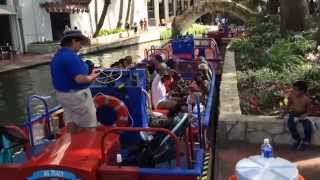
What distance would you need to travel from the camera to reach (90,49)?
110 ft

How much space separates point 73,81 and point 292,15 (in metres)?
11.9

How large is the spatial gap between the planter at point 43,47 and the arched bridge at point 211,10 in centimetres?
782

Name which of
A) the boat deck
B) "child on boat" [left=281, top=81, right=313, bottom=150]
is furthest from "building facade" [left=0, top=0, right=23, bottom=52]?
"child on boat" [left=281, top=81, right=313, bottom=150]

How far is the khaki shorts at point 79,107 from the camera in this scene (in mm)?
6379

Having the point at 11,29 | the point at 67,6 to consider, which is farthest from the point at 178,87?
the point at 67,6

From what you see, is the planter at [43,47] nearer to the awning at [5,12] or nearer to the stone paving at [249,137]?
the awning at [5,12]

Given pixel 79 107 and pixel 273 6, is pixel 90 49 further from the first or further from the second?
pixel 79 107

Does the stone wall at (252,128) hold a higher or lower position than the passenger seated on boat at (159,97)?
lower

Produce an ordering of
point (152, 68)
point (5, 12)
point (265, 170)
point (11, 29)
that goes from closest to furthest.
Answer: point (265, 170), point (152, 68), point (5, 12), point (11, 29)

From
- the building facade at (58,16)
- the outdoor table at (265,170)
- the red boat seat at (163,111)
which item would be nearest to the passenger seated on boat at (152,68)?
the red boat seat at (163,111)

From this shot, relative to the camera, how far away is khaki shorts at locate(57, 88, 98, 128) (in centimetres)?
638

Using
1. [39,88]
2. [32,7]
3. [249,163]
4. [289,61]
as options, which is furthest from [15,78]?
[249,163]

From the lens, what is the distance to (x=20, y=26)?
113ft

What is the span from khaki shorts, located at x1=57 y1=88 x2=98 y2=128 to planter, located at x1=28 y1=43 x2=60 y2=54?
26772 mm
